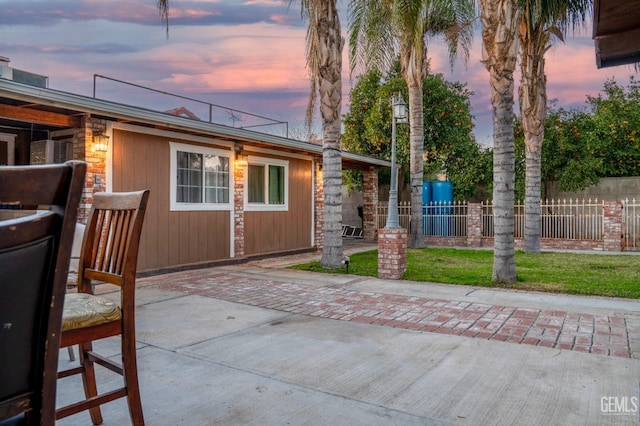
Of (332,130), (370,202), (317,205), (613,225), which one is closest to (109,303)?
(332,130)

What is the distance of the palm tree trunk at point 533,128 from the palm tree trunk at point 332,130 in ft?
16.0

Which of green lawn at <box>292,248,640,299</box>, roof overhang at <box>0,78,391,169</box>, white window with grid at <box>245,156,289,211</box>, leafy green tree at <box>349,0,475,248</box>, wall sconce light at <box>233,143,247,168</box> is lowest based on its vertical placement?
green lawn at <box>292,248,640,299</box>

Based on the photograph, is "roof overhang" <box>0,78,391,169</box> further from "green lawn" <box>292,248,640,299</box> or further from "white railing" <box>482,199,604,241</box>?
"white railing" <box>482,199,604,241</box>

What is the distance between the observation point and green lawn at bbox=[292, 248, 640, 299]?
6.26 metres

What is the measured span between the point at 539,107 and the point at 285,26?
6.57 meters

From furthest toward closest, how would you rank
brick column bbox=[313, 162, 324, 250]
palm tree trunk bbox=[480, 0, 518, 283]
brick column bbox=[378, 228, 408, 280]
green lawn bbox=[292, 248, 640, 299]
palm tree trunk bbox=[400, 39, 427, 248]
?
brick column bbox=[313, 162, 324, 250], palm tree trunk bbox=[400, 39, 427, 248], brick column bbox=[378, 228, 408, 280], palm tree trunk bbox=[480, 0, 518, 283], green lawn bbox=[292, 248, 640, 299]

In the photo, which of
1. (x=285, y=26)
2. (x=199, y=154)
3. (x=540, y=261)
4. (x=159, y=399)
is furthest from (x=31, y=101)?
(x=540, y=261)

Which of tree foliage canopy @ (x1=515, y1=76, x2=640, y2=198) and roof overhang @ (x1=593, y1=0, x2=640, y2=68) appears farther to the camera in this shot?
tree foliage canopy @ (x1=515, y1=76, x2=640, y2=198)

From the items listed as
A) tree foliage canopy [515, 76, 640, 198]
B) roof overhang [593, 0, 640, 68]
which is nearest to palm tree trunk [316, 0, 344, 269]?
roof overhang [593, 0, 640, 68]

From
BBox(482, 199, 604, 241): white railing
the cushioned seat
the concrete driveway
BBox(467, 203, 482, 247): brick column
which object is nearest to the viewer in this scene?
the cushioned seat

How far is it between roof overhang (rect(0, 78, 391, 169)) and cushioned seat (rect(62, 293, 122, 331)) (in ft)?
14.7

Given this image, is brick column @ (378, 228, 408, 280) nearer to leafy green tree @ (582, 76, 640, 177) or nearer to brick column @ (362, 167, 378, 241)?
brick column @ (362, 167, 378, 241)

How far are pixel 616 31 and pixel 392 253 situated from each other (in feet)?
15.6

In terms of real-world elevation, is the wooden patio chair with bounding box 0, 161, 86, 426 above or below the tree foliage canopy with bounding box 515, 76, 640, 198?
below
